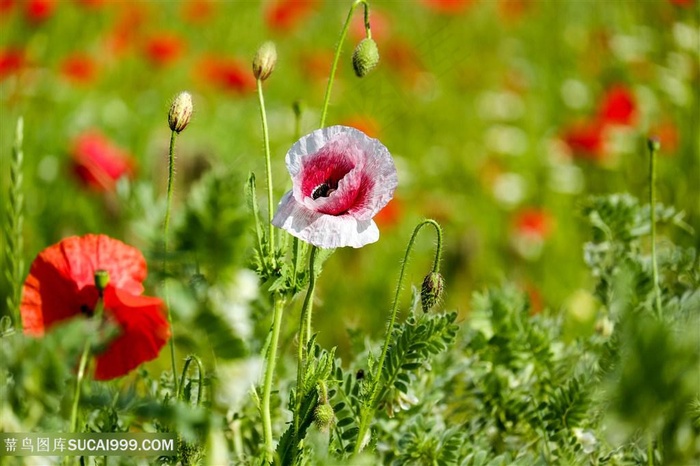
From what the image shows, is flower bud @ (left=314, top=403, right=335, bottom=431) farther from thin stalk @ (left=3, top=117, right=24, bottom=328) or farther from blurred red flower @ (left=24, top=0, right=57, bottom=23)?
blurred red flower @ (left=24, top=0, right=57, bottom=23)

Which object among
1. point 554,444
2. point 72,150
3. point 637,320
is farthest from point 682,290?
point 72,150

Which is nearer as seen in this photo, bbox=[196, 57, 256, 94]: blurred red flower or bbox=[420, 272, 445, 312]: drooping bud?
bbox=[420, 272, 445, 312]: drooping bud

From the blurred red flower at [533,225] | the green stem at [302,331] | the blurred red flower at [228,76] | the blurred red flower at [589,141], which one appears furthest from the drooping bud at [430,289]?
the blurred red flower at [228,76]

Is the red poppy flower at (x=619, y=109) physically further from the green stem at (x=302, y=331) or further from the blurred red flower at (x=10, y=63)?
the green stem at (x=302, y=331)

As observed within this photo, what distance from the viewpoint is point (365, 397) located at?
987 mm

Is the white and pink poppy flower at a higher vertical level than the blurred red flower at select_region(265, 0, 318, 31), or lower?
lower

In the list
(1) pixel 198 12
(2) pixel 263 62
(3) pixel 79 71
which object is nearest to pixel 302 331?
(2) pixel 263 62

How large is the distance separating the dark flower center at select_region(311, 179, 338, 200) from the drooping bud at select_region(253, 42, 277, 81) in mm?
130

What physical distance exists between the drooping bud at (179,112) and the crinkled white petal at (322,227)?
0.13 m

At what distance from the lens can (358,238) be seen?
0.90 m

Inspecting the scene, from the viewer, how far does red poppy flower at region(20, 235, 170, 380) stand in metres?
1.11

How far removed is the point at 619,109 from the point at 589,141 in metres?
0.14

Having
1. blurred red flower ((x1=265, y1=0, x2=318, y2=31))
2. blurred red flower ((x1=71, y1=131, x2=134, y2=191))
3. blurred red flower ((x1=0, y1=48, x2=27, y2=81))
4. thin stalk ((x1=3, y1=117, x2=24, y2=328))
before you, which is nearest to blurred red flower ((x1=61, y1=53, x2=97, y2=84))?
blurred red flower ((x1=0, y1=48, x2=27, y2=81))

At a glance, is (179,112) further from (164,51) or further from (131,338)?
(164,51)
